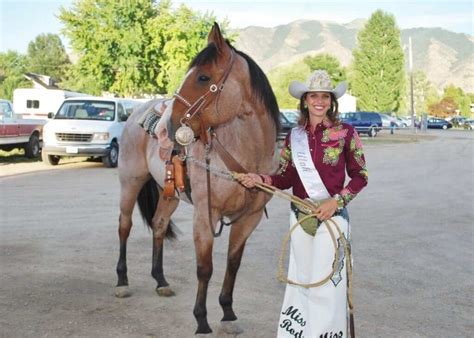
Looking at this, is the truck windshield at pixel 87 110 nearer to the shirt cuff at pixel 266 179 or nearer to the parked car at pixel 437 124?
the shirt cuff at pixel 266 179

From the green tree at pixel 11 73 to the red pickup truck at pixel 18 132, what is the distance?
4739cm

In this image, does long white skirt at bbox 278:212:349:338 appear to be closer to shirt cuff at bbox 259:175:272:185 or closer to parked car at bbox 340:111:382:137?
shirt cuff at bbox 259:175:272:185

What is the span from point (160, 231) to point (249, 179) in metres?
2.14

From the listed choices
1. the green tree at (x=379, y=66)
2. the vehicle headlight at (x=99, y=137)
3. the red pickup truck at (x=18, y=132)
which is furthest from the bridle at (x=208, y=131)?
the green tree at (x=379, y=66)

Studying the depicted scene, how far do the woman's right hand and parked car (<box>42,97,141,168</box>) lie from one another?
1315 centimetres

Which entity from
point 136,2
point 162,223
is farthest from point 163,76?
point 162,223

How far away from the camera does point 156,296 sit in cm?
519

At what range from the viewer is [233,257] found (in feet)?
14.3

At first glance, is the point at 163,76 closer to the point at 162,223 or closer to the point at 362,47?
the point at 162,223

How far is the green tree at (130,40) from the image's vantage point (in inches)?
1189

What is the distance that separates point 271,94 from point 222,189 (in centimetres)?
79

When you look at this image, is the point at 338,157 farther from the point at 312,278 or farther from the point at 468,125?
the point at 468,125

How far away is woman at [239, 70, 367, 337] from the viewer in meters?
3.38

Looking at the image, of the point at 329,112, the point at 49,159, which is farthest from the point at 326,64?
the point at 329,112
